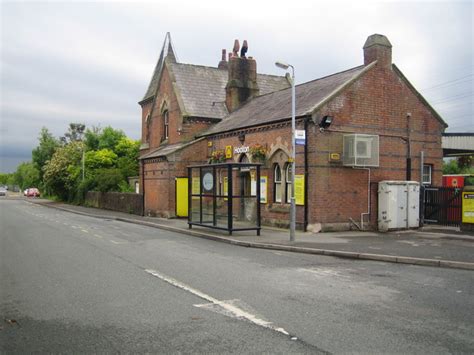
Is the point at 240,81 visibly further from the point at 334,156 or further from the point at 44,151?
the point at 44,151

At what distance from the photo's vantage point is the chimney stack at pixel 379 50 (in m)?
19.9

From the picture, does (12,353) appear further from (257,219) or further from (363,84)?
(363,84)

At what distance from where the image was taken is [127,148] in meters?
55.2

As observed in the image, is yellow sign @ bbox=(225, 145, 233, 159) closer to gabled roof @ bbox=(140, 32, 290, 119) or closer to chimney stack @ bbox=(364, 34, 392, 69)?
gabled roof @ bbox=(140, 32, 290, 119)

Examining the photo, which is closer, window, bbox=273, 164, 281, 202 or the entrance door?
window, bbox=273, 164, 281, 202

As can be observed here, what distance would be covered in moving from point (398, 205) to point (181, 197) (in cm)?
1194

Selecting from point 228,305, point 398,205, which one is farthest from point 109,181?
point 228,305

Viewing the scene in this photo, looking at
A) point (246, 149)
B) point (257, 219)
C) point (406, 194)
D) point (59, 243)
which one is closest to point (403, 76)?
point (406, 194)

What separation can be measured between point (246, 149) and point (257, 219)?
586 centimetres

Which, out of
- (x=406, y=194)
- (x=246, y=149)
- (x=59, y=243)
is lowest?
(x=59, y=243)

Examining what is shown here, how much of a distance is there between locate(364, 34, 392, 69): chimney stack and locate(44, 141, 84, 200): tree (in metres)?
35.8

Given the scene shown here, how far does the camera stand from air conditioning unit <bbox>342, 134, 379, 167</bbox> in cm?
1803

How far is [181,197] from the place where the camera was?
84.7ft

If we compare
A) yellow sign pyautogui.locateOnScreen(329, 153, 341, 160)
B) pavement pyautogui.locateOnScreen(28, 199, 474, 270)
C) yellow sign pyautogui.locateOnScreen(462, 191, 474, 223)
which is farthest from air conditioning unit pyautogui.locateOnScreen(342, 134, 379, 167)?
yellow sign pyautogui.locateOnScreen(462, 191, 474, 223)
